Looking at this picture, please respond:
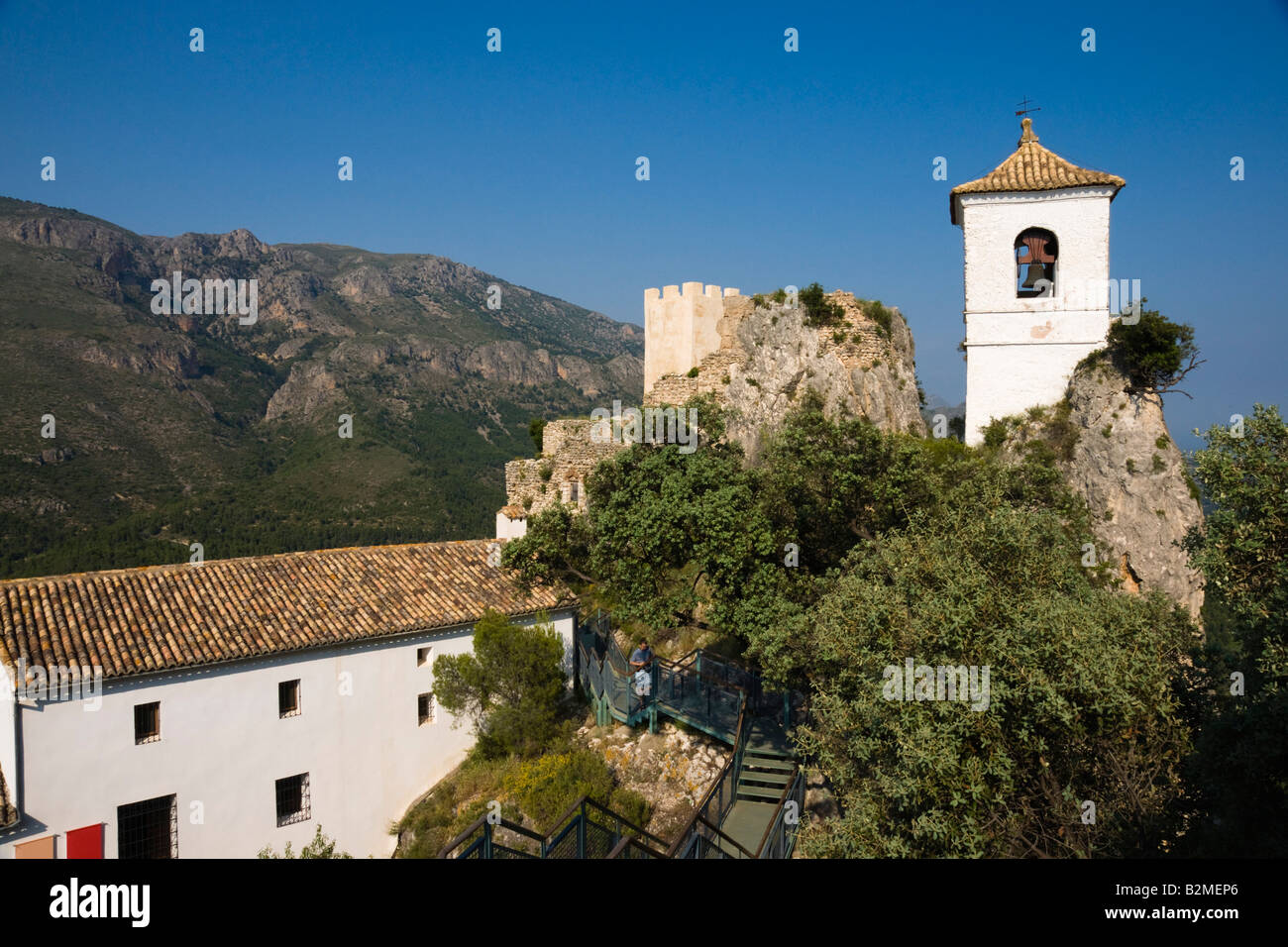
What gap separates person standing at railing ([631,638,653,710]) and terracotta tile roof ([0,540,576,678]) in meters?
3.63

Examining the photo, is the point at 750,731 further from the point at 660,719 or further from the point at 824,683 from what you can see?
the point at 824,683

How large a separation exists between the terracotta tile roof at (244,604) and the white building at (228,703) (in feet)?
0.17

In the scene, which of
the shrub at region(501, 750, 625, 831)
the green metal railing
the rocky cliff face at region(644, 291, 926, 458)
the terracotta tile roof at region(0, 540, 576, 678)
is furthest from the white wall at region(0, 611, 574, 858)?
the rocky cliff face at region(644, 291, 926, 458)

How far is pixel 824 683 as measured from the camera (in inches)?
487

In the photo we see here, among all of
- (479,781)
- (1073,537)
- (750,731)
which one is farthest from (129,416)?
(1073,537)

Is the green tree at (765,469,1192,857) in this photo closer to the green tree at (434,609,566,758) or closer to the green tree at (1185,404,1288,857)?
the green tree at (1185,404,1288,857)

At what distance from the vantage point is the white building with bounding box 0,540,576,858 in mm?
15961

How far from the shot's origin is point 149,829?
16.8 m

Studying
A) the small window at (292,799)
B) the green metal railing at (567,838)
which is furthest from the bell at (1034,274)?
the small window at (292,799)

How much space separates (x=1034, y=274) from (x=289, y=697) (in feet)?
72.1

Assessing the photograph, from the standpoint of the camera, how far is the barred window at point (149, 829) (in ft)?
54.1

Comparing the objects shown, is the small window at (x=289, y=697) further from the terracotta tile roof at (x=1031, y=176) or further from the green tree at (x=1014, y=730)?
the terracotta tile roof at (x=1031, y=176)

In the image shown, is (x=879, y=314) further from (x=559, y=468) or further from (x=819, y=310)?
(x=559, y=468)
